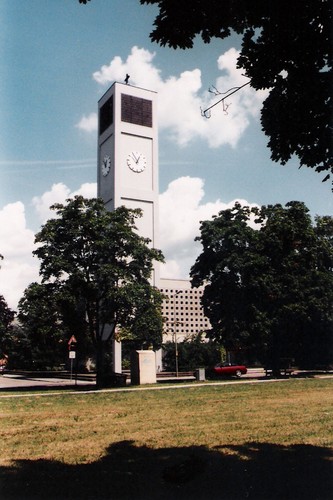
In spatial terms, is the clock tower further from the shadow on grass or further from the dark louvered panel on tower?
the shadow on grass

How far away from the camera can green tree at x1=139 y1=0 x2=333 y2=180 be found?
6086mm

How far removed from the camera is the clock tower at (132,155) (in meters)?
57.3

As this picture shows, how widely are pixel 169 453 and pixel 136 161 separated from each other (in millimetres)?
52182

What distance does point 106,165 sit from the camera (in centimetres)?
5978

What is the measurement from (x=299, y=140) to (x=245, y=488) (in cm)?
507

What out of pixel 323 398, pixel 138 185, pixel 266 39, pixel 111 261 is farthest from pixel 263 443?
pixel 138 185

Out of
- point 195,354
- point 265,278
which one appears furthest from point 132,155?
point 265,278

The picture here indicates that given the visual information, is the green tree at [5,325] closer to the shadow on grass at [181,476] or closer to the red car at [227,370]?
the red car at [227,370]

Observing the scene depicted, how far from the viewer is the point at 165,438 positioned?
1036 cm

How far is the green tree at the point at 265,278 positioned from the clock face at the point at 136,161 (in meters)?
21.7

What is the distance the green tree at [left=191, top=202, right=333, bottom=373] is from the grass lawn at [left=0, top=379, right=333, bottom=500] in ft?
62.0

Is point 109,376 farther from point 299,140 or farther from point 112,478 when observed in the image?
point 299,140

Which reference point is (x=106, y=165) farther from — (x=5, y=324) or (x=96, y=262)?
(x=96, y=262)

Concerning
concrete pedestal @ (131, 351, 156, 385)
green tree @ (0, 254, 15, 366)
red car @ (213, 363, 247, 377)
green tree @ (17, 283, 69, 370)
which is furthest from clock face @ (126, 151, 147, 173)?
concrete pedestal @ (131, 351, 156, 385)
